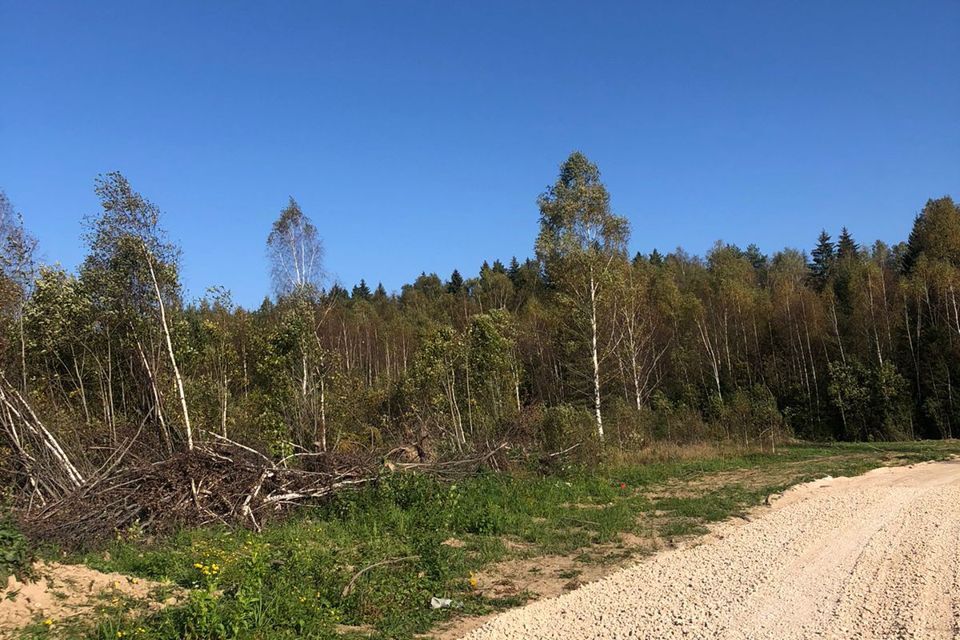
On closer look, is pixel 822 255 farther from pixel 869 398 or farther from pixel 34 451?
pixel 34 451

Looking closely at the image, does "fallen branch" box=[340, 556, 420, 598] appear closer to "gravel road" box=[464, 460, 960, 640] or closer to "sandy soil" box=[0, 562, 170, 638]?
"gravel road" box=[464, 460, 960, 640]

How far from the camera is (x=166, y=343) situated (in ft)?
39.3

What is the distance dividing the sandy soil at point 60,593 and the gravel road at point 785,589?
383 cm

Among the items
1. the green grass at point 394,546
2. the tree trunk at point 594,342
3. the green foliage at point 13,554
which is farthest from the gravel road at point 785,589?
the tree trunk at point 594,342

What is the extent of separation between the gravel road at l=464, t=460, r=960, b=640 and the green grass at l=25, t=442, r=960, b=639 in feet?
3.14

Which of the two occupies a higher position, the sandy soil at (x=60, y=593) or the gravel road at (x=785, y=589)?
the sandy soil at (x=60, y=593)

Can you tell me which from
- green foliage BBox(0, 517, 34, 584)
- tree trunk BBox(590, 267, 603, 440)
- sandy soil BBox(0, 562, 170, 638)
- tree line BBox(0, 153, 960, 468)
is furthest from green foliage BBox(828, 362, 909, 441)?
green foliage BBox(0, 517, 34, 584)

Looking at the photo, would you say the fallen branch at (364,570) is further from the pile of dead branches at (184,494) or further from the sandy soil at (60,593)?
the pile of dead branches at (184,494)

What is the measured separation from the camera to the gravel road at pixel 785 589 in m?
5.73

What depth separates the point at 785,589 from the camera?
6.80 m

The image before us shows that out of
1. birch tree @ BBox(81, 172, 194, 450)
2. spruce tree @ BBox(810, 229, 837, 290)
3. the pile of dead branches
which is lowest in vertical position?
the pile of dead branches

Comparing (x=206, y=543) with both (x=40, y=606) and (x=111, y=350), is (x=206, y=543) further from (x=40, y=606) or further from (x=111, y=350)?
(x=111, y=350)

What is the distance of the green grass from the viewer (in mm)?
5723

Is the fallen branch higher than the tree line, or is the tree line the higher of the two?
the tree line
